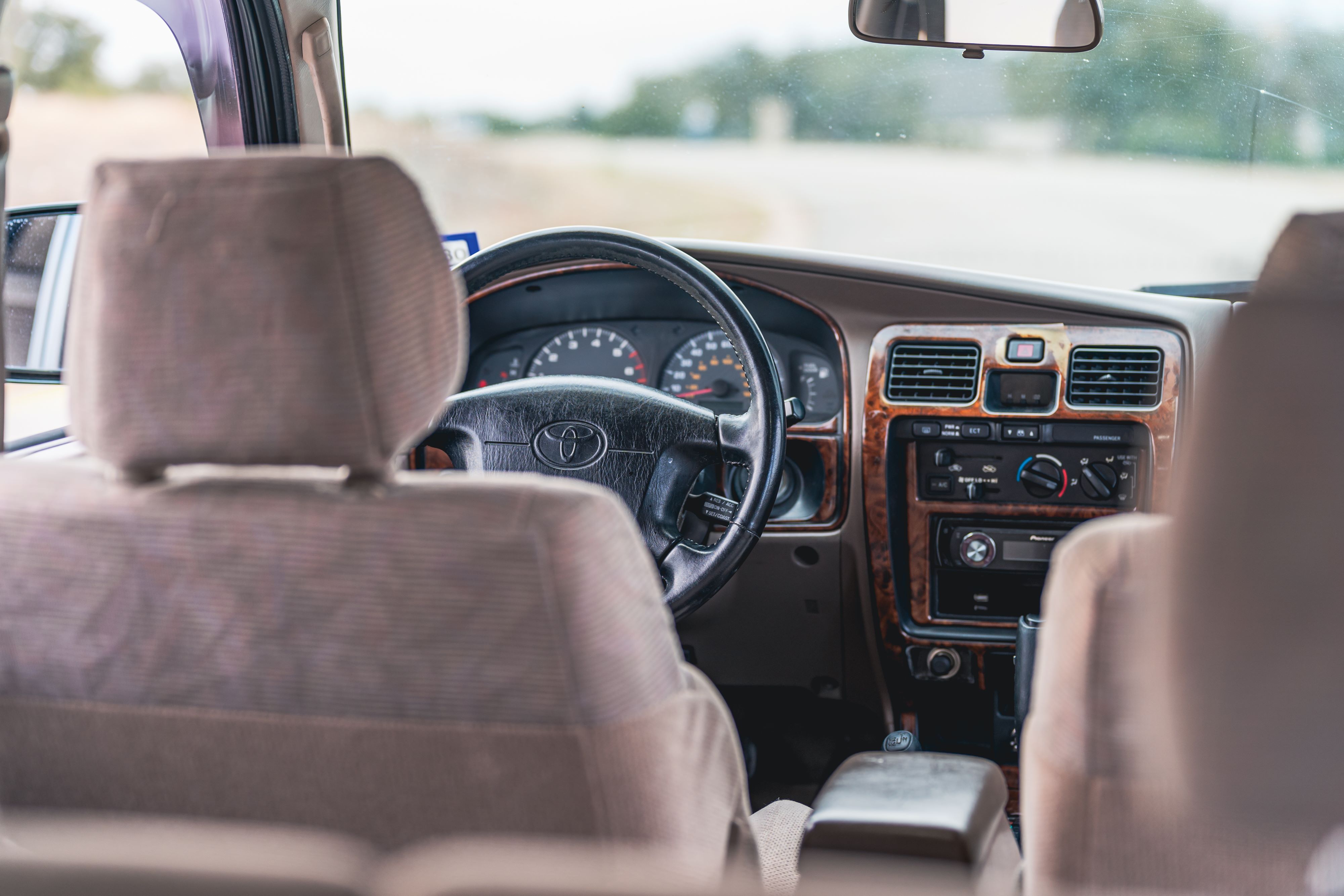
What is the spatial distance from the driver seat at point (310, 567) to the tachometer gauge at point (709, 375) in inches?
65.3

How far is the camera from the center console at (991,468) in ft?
8.92

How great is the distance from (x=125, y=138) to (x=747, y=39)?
4817 mm

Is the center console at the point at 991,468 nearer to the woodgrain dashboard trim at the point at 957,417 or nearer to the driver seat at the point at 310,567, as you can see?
the woodgrain dashboard trim at the point at 957,417

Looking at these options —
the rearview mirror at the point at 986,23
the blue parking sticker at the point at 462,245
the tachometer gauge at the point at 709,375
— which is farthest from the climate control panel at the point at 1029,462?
the blue parking sticker at the point at 462,245

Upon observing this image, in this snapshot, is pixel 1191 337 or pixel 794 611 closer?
pixel 1191 337

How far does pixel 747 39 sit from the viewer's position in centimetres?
834

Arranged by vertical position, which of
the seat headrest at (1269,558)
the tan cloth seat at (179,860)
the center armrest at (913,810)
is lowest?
the center armrest at (913,810)

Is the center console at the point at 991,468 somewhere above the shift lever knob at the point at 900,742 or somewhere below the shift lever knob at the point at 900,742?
above

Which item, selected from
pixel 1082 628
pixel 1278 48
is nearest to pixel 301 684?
pixel 1082 628

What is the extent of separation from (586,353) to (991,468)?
1.00 meters

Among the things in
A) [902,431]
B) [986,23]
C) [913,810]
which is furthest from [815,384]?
[913,810]

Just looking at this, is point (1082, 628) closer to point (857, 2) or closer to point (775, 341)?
point (857, 2)

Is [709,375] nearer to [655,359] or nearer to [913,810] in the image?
[655,359]

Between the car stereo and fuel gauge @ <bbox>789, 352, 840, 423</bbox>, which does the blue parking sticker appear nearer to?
fuel gauge @ <bbox>789, 352, 840, 423</bbox>
